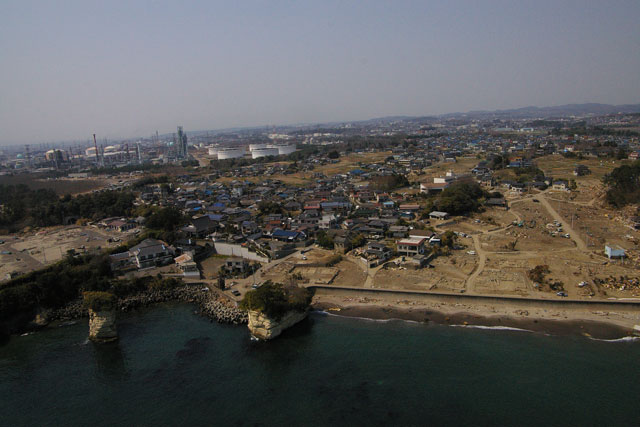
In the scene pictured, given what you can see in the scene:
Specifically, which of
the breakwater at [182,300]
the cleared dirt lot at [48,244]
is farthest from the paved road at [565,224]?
the cleared dirt lot at [48,244]

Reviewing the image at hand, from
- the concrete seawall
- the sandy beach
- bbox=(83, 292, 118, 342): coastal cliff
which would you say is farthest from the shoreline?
bbox=(83, 292, 118, 342): coastal cliff

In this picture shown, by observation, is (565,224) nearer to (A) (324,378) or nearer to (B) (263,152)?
(A) (324,378)

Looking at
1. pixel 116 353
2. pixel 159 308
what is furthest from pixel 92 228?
pixel 116 353

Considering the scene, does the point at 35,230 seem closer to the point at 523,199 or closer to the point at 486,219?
the point at 486,219

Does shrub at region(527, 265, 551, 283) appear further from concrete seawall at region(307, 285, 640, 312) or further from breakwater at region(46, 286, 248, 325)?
breakwater at region(46, 286, 248, 325)

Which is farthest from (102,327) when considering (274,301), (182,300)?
(274,301)

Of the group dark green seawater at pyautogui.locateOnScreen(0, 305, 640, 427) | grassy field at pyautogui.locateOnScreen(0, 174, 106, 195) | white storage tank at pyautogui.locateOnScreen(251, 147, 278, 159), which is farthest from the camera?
white storage tank at pyautogui.locateOnScreen(251, 147, 278, 159)

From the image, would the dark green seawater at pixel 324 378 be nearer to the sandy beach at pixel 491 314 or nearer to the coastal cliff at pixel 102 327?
the coastal cliff at pixel 102 327
